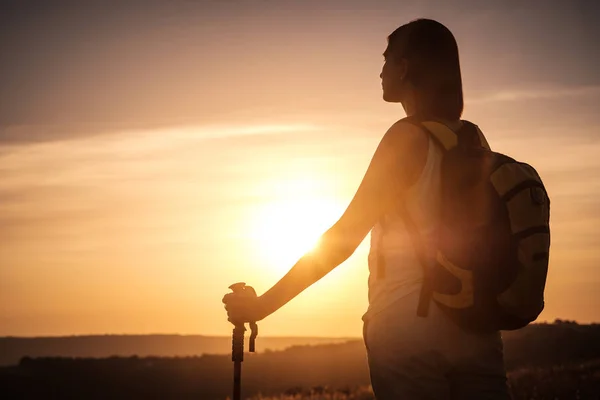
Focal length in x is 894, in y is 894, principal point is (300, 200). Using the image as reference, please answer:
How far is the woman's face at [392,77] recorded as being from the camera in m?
3.62

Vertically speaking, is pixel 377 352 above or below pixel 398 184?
below

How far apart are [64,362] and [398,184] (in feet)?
222

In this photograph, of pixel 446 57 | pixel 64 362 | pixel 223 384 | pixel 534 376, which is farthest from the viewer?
pixel 64 362

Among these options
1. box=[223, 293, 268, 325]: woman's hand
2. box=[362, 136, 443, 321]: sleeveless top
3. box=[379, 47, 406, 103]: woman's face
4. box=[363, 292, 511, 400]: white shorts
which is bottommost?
box=[363, 292, 511, 400]: white shorts

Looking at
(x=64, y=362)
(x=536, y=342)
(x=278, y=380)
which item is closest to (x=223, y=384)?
(x=278, y=380)

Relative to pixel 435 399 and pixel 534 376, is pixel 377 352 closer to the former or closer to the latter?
pixel 435 399

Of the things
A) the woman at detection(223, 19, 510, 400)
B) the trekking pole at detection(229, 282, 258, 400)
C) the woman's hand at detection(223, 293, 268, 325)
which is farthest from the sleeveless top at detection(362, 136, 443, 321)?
the trekking pole at detection(229, 282, 258, 400)

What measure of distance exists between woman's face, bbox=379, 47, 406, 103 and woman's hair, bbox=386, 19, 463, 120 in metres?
0.03

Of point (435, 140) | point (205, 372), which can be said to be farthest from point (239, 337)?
point (205, 372)

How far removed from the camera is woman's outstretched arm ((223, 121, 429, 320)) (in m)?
3.29

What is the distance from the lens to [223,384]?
59312 millimetres

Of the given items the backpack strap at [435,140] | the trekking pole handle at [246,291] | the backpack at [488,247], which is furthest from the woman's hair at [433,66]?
the trekking pole handle at [246,291]

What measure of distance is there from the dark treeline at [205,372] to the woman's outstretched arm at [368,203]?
41.4 metres

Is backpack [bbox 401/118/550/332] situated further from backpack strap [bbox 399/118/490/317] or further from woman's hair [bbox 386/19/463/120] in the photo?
woman's hair [bbox 386/19/463/120]
